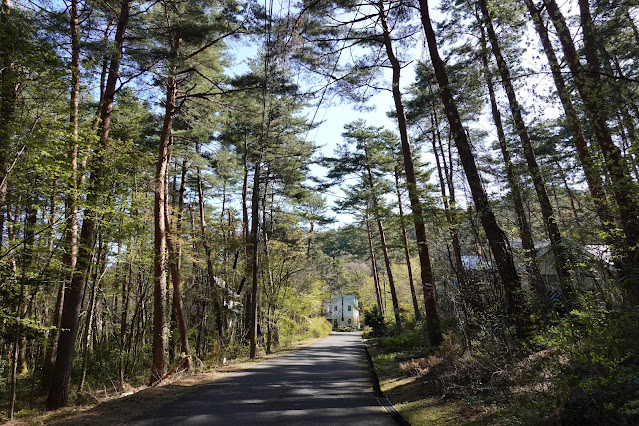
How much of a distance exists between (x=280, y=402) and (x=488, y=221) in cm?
515

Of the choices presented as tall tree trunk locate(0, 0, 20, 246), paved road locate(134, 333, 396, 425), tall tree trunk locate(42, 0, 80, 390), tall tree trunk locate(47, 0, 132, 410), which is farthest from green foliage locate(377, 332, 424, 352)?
tall tree trunk locate(0, 0, 20, 246)

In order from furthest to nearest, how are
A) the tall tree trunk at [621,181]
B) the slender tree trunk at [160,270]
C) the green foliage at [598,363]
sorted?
the slender tree trunk at [160,270] → the tall tree trunk at [621,181] → the green foliage at [598,363]

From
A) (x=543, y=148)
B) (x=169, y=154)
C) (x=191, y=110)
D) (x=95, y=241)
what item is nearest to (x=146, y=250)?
(x=95, y=241)

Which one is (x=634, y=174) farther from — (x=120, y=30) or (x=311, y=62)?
(x=120, y=30)

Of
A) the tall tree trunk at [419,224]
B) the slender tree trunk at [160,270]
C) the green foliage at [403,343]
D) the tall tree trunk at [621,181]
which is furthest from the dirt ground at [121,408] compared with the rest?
the tall tree trunk at [621,181]

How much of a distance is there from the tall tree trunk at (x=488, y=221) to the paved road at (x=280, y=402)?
287 cm

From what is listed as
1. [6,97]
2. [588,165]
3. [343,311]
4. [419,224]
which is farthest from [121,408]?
[343,311]

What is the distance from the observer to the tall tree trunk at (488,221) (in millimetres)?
5719

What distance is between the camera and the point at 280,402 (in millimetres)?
6105

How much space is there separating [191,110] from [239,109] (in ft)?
5.34

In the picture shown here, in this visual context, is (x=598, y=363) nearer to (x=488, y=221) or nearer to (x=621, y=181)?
(x=621, y=181)

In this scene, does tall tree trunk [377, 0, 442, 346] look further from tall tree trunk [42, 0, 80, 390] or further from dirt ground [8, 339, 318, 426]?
tall tree trunk [42, 0, 80, 390]

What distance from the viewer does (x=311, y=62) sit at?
8.19 m

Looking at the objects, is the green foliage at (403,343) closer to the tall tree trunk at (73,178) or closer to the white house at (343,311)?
the tall tree trunk at (73,178)
